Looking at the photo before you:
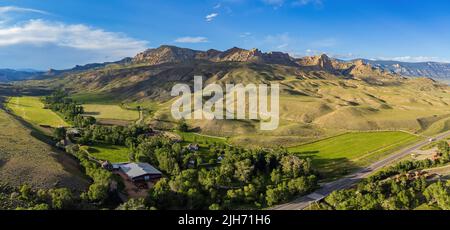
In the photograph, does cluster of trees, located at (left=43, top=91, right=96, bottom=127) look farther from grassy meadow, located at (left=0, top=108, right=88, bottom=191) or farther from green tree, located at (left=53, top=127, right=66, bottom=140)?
grassy meadow, located at (left=0, top=108, right=88, bottom=191)

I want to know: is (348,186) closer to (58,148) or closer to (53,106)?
(58,148)

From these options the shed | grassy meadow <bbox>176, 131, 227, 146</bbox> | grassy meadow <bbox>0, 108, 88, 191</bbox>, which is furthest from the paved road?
grassy meadow <bbox>176, 131, 227, 146</bbox>

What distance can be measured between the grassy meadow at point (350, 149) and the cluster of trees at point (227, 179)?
12233 mm

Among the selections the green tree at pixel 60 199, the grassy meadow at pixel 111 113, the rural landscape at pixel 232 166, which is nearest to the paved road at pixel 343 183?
the rural landscape at pixel 232 166

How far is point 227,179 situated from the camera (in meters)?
68.4

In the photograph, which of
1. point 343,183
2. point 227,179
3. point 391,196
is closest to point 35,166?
point 227,179

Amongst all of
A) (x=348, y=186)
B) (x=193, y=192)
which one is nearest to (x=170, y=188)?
(x=193, y=192)

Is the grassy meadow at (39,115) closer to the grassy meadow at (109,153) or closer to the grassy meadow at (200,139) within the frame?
the grassy meadow at (109,153)

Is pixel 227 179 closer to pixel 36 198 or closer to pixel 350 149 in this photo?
pixel 36 198

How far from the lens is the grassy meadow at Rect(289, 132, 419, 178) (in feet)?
282

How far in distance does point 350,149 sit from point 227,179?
1903 inches

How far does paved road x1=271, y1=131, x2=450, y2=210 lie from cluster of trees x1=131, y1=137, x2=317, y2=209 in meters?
1.76

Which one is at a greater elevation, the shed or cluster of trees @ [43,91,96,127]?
cluster of trees @ [43,91,96,127]
